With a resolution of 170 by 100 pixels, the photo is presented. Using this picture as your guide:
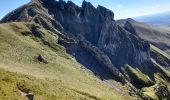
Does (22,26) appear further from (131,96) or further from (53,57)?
(131,96)

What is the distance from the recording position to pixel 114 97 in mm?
128500

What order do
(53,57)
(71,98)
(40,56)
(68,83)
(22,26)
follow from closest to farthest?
(71,98), (68,83), (40,56), (53,57), (22,26)

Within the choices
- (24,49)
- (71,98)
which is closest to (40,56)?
→ (24,49)

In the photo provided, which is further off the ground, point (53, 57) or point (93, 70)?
point (53, 57)

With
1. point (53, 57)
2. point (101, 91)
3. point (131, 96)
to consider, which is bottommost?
point (131, 96)

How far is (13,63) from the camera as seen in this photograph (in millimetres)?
117312

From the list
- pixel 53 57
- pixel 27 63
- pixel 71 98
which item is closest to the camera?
pixel 71 98

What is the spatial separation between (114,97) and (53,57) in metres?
38.5

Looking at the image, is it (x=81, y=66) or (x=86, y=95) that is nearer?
(x=86, y=95)

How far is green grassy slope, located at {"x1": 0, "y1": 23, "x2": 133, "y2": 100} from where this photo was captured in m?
83.7

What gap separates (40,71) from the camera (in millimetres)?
121875

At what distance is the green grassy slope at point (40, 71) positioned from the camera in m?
83.7

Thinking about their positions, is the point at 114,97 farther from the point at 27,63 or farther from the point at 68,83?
the point at 27,63

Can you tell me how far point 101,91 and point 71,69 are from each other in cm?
2177
